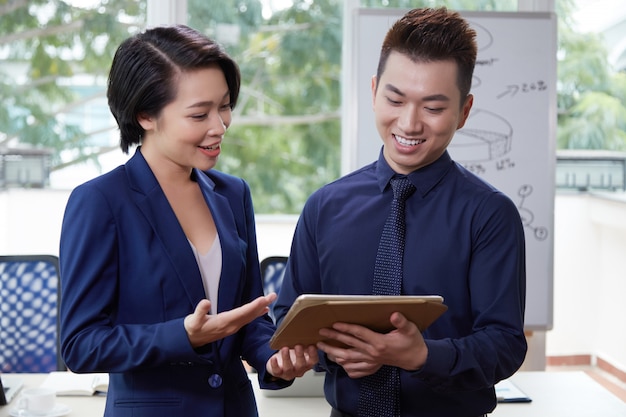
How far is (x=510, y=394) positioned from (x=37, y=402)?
129 cm

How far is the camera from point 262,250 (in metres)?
4.92

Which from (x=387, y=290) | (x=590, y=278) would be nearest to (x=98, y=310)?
(x=387, y=290)

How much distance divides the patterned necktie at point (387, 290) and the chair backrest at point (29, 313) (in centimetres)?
173

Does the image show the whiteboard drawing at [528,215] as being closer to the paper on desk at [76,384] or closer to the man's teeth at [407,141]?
the paper on desk at [76,384]

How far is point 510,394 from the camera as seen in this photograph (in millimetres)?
2525

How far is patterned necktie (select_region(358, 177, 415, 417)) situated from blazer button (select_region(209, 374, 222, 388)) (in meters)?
0.28

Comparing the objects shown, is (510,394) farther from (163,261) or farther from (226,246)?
(163,261)

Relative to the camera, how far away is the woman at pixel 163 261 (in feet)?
5.30

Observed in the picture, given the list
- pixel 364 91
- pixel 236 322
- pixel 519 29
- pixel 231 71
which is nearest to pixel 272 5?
pixel 364 91

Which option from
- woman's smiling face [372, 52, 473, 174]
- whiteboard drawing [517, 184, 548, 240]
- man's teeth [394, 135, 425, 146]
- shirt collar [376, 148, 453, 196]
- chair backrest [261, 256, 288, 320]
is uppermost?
woman's smiling face [372, 52, 473, 174]

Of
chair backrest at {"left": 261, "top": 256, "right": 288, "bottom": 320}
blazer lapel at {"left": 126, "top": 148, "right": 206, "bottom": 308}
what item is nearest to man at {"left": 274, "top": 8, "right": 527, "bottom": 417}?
blazer lapel at {"left": 126, "top": 148, "right": 206, "bottom": 308}

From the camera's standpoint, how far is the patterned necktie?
1703mm

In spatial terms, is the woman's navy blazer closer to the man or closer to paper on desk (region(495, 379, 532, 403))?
the man

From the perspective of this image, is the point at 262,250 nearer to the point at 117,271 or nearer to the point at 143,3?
the point at 143,3
